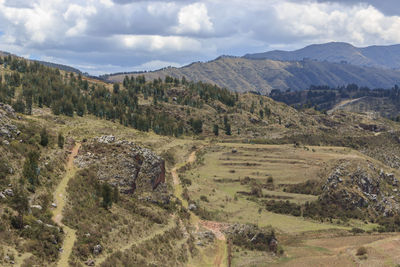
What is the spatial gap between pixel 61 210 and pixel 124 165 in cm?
2069

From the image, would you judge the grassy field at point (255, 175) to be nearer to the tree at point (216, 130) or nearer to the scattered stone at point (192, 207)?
the scattered stone at point (192, 207)

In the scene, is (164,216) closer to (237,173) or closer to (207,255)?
(207,255)

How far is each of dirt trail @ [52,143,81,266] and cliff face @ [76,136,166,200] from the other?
279 centimetres

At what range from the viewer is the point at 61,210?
5006cm

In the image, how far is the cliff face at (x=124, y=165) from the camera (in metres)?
67.1

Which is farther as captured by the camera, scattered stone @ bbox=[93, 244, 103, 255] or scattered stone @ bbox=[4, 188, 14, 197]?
scattered stone @ bbox=[4, 188, 14, 197]

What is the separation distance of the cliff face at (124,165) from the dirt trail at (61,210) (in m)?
2.79

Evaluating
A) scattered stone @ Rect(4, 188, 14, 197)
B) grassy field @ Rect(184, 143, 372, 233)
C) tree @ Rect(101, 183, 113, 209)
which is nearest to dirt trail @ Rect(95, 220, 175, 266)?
tree @ Rect(101, 183, 113, 209)

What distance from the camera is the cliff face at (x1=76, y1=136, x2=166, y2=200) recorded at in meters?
67.1

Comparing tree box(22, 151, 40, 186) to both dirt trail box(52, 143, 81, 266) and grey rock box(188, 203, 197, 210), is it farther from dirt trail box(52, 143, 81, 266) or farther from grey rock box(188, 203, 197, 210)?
grey rock box(188, 203, 197, 210)

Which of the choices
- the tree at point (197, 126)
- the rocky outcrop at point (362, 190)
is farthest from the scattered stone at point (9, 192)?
the tree at point (197, 126)

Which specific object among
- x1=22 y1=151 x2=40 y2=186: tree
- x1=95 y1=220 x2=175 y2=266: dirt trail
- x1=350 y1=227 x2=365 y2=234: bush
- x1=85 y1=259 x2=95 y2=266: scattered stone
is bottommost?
x1=350 y1=227 x2=365 y2=234: bush

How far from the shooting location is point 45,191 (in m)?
52.8

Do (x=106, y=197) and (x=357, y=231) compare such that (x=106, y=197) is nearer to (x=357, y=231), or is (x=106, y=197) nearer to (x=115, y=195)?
(x=115, y=195)
